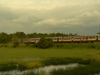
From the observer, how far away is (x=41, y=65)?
1870cm

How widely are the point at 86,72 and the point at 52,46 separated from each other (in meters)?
43.9

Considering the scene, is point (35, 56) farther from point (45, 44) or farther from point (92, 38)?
point (92, 38)

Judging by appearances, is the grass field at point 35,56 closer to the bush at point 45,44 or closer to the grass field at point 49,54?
the grass field at point 49,54

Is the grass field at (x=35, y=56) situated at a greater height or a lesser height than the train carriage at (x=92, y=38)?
lesser

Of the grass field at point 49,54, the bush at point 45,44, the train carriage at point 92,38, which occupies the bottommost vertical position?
the grass field at point 49,54

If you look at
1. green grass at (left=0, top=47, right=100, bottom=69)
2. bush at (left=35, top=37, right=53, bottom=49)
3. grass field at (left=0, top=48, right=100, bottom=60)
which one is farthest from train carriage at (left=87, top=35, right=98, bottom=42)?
bush at (left=35, top=37, right=53, bottom=49)

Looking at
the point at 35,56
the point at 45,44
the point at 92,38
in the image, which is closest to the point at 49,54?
the point at 35,56

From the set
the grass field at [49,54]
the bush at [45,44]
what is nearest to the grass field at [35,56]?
the grass field at [49,54]

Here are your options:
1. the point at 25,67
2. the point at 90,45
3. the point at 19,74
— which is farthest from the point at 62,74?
the point at 90,45

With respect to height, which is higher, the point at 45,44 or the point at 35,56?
the point at 45,44

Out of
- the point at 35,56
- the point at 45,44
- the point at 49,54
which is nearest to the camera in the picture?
the point at 35,56

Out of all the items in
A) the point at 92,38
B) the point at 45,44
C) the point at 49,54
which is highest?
the point at 92,38

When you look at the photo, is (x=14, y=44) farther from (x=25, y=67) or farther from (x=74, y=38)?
(x=25, y=67)

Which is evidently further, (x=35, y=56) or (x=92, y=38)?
(x=92, y=38)
